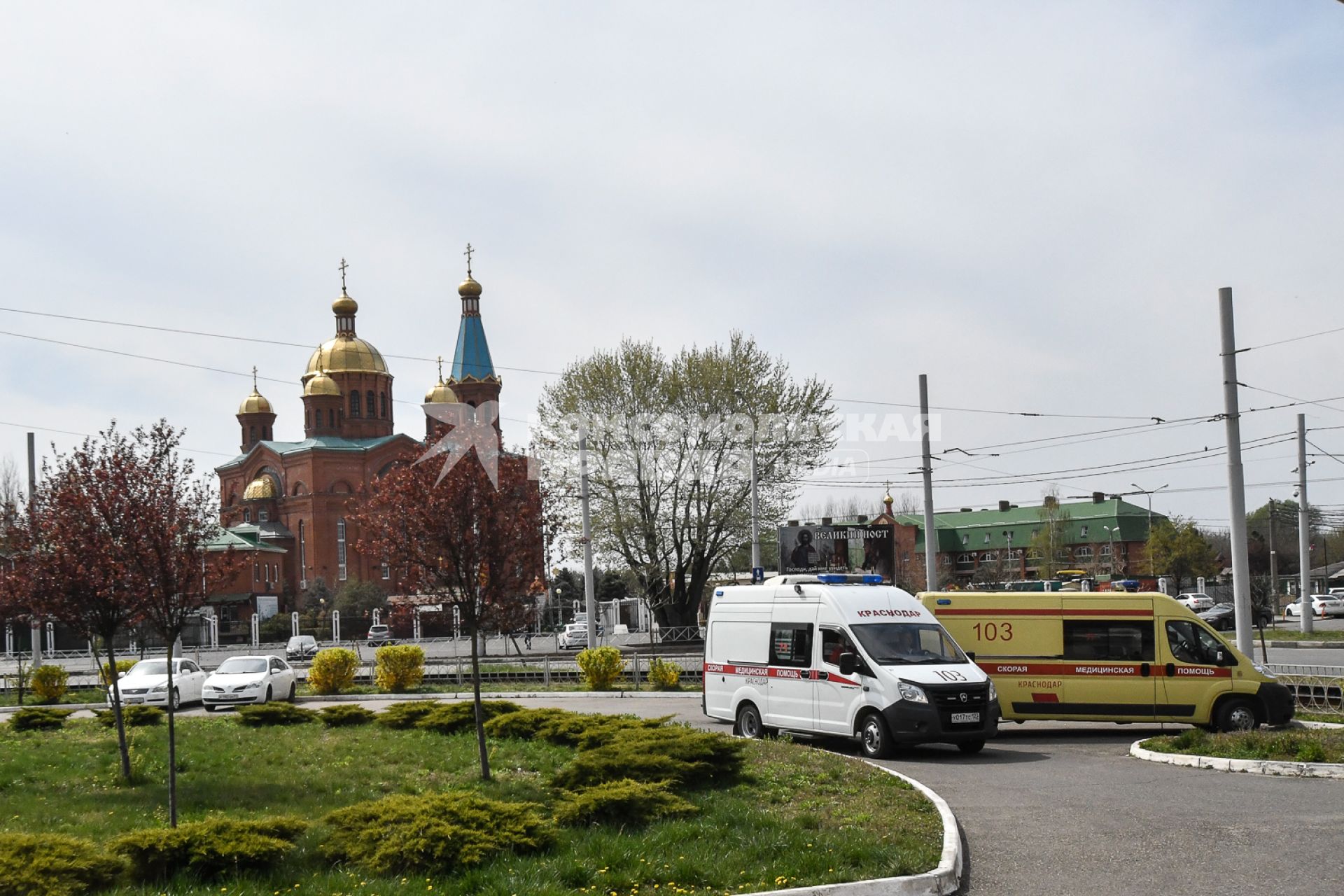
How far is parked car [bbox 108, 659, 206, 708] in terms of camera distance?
89.8 feet

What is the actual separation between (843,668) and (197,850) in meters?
9.68

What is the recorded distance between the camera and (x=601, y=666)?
101ft

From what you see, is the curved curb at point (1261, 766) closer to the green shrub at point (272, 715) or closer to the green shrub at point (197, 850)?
the green shrub at point (197, 850)

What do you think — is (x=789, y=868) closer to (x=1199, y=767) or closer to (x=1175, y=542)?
(x=1199, y=767)

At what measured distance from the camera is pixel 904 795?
11.5 m

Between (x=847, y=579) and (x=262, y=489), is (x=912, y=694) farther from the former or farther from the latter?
(x=262, y=489)

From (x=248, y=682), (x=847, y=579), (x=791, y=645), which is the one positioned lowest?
(x=248, y=682)

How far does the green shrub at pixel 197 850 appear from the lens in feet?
27.4

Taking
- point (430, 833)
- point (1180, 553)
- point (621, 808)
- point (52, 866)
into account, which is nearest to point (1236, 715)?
point (621, 808)

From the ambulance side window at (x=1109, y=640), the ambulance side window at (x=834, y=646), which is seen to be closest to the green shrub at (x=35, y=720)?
the ambulance side window at (x=834, y=646)

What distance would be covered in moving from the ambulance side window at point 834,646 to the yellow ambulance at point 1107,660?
2785 mm

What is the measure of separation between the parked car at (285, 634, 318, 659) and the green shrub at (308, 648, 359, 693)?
75.0 ft

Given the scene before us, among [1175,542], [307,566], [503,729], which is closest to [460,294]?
[307,566]

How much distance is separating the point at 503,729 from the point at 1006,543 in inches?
3576
